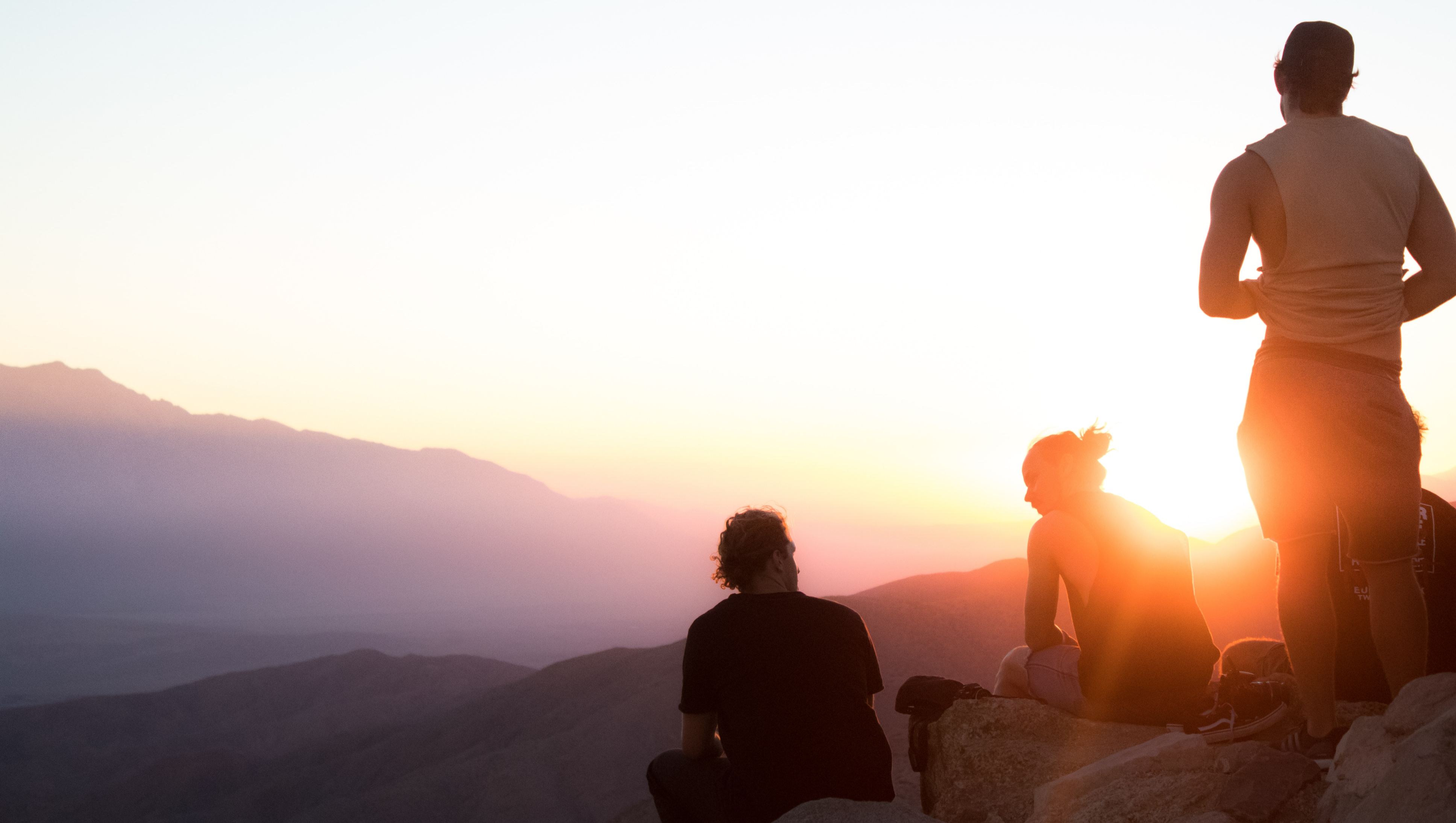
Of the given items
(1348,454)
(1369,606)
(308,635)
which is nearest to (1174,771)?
(1369,606)

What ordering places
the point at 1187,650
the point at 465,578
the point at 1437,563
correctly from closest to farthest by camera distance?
the point at 1437,563, the point at 1187,650, the point at 465,578

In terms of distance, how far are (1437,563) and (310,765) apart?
37.6 metres

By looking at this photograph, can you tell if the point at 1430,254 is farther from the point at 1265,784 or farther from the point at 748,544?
the point at 748,544

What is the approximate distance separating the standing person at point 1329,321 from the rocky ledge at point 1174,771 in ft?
0.90

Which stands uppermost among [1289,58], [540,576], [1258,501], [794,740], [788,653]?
[1289,58]

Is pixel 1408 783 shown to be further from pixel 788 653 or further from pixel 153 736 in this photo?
pixel 153 736

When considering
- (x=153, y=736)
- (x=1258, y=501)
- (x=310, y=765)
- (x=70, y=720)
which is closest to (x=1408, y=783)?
(x=1258, y=501)

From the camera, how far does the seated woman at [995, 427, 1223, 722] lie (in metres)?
3.85

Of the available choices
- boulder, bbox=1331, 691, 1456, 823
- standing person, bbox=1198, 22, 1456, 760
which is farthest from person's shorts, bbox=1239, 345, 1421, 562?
boulder, bbox=1331, 691, 1456, 823

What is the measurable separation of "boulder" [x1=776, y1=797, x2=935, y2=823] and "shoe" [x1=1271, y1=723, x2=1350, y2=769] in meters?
1.25

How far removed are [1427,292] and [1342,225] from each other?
0.37m

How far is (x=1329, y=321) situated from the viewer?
2.72m

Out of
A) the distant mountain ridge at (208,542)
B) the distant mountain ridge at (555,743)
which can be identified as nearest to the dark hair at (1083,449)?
the distant mountain ridge at (555,743)

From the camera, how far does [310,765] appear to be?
1340 inches
